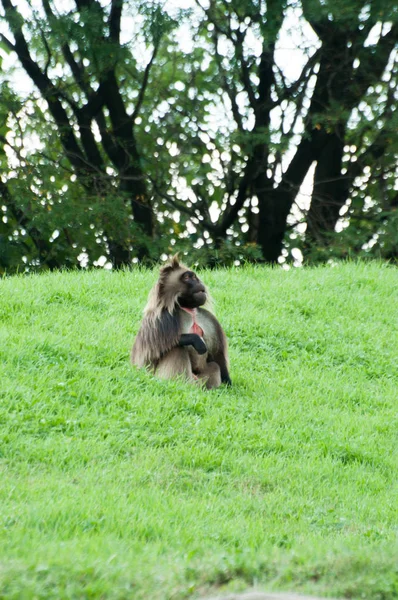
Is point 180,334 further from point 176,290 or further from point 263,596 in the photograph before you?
point 263,596

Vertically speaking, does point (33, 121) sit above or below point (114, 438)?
above

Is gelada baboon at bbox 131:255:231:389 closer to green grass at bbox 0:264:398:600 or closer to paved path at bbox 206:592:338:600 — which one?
green grass at bbox 0:264:398:600

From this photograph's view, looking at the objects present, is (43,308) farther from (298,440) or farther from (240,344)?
(298,440)

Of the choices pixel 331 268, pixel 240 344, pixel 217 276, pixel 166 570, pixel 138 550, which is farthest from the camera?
pixel 331 268

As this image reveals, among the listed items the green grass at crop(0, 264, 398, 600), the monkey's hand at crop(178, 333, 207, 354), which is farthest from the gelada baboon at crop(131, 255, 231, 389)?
the green grass at crop(0, 264, 398, 600)

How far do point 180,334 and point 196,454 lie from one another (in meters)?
1.75

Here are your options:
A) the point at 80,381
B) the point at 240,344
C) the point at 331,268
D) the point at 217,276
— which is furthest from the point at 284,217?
the point at 80,381

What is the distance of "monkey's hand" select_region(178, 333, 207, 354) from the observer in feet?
27.3

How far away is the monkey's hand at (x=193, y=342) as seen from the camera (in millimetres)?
8336

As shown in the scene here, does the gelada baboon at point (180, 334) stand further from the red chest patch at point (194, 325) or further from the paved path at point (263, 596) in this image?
the paved path at point (263, 596)

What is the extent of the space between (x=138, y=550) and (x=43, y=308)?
6.50 meters

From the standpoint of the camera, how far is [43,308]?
11023 millimetres

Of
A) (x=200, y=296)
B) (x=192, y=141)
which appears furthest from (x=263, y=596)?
(x=192, y=141)

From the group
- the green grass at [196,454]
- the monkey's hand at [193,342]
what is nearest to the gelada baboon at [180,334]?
the monkey's hand at [193,342]
